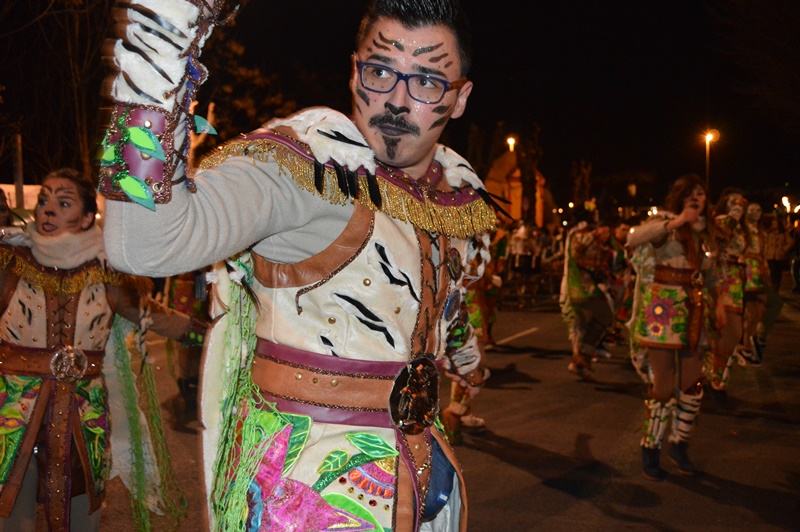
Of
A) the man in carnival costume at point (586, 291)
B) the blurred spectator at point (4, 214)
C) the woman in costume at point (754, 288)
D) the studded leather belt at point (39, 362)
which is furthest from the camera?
the woman in costume at point (754, 288)

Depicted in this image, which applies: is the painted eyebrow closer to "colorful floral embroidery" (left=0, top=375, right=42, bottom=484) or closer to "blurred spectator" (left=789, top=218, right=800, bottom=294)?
"colorful floral embroidery" (left=0, top=375, right=42, bottom=484)

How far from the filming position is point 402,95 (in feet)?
6.79

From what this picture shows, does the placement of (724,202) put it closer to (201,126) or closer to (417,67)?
(417,67)

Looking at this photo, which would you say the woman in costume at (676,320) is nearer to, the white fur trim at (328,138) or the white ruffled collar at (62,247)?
the white ruffled collar at (62,247)

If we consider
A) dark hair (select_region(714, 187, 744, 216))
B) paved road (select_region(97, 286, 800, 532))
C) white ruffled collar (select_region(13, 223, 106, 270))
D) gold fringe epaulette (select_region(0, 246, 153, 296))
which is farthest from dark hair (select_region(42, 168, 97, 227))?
dark hair (select_region(714, 187, 744, 216))

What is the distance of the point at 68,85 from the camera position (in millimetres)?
15570

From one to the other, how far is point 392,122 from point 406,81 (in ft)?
0.38

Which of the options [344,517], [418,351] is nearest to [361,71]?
[418,351]

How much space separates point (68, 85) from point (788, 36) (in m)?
14.7

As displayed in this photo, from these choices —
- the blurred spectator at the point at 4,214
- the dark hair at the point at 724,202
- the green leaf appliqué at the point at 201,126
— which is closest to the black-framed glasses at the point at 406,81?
the green leaf appliqué at the point at 201,126

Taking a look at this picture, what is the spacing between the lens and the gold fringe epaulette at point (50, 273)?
12.8ft

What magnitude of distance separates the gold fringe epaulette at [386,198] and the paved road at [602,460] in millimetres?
3353

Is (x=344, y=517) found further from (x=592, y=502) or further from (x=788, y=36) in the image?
(x=788, y=36)

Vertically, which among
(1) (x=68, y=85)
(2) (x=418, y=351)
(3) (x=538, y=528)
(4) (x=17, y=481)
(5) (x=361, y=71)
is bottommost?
(3) (x=538, y=528)
